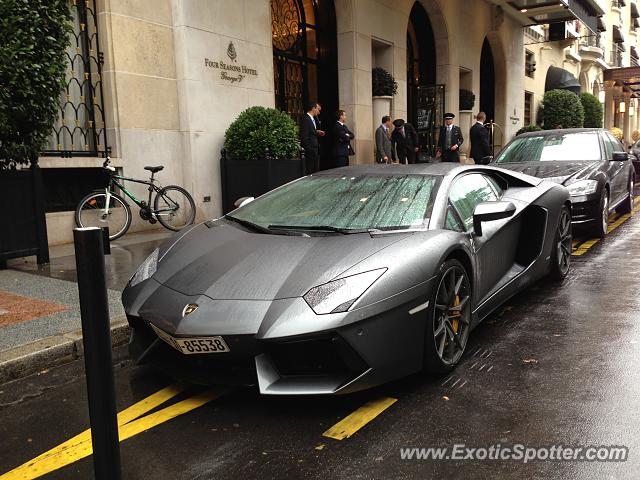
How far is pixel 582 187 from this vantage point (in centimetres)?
771

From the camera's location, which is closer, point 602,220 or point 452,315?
point 452,315

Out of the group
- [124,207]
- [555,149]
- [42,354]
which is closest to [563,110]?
[555,149]

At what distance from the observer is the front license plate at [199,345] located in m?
2.87

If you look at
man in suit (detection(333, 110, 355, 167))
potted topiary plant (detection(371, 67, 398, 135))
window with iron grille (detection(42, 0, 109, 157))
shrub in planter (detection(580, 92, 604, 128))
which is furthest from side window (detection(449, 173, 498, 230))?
shrub in planter (detection(580, 92, 604, 128))

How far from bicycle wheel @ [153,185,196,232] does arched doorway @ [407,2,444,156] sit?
10.5 m

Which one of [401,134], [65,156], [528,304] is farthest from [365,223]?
[401,134]

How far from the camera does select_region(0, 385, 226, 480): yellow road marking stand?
2623 millimetres

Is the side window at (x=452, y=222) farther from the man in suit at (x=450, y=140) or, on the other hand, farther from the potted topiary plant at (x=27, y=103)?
the man in suit at (x=450, y=140)

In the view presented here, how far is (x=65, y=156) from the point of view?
8531mm

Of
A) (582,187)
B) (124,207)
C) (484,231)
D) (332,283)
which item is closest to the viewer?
(332,283)

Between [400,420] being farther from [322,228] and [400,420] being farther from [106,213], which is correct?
[106,213]

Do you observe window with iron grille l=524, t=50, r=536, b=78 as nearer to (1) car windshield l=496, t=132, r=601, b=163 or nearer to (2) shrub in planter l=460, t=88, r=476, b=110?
(2) shrub in planter l=460, t=88, r=476, b=110

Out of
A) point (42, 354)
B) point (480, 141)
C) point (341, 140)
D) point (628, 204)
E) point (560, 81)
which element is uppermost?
point (560, 81)

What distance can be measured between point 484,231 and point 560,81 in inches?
1134
